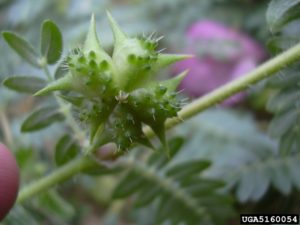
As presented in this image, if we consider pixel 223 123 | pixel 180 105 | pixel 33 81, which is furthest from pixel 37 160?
pixel 180 105

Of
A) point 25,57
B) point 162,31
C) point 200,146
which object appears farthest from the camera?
point 162,31

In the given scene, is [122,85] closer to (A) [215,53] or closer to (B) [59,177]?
(B) [59,177]

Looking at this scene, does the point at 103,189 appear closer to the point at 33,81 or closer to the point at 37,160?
the point at 37,160

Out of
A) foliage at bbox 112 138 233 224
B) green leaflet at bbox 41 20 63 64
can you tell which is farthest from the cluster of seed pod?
foliage at bbox 112 138 233 224

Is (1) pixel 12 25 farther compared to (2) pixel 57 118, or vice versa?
(1) pixel 12 25

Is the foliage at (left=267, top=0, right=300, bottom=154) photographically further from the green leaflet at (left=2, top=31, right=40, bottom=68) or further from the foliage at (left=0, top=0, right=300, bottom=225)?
the green leaflet at (left=2, top=31, right=40, bottom=68)

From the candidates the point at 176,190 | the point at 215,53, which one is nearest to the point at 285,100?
the point at 176,190
